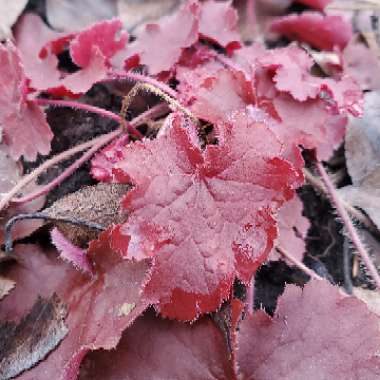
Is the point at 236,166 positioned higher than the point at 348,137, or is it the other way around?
the point at 236,166

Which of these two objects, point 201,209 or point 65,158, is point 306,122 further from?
point 65,158

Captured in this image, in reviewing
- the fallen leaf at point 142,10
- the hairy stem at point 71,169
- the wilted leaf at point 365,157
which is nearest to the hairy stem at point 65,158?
the hairy stem at point 71,169

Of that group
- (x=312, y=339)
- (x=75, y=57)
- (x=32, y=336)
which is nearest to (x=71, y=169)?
(x=75, y=57)

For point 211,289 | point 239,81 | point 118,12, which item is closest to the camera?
point 211,289

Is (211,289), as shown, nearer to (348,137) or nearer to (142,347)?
(142,347)

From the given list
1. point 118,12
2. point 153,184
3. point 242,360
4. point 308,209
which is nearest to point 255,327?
point 242,360
